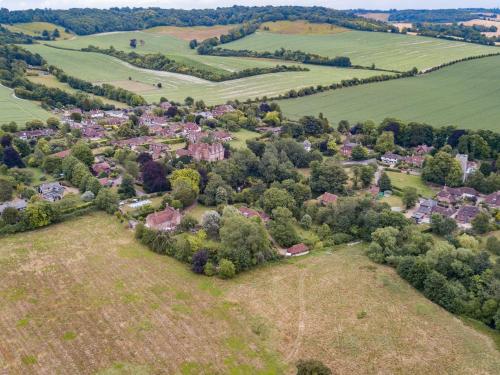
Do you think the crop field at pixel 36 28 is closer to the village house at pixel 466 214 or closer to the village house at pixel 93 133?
the village house at pixel 93 133

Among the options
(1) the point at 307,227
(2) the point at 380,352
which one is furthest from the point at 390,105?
(2) the point at 380,352

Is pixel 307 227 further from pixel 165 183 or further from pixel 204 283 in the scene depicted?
pixel 165 183

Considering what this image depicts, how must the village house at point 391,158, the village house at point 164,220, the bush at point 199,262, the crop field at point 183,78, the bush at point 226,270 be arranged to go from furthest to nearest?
the crop field at point 183,78 → the village house at point 391,158 → the village house at point 164,220 → the bush at point 199,262 → the bush at point 226,270

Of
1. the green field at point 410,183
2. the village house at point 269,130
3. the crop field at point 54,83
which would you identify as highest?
the crop field at point 54,83

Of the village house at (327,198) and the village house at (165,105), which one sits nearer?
the village house at (327,198)

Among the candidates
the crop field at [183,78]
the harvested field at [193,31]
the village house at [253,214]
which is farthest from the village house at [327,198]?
the harvested field at [193,31]

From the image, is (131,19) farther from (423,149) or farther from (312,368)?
(312,368)

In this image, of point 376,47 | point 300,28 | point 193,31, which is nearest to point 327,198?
point 376,47
